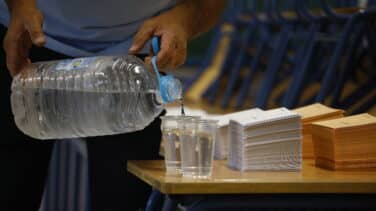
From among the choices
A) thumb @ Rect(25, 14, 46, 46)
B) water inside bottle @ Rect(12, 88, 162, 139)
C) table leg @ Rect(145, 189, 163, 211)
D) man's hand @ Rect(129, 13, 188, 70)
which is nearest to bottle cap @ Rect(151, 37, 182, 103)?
man's hand @ Rect(129, 13, 188, 70)

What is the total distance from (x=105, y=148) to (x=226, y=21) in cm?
578

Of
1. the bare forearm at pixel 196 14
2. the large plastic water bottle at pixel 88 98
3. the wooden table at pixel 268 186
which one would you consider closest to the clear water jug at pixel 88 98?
the large plastic water bottle at pixel 88 98

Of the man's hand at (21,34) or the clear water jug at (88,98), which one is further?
the clear water jug at (88,98)

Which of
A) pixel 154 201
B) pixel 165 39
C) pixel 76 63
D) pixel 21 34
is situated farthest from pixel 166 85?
pixel 154 201

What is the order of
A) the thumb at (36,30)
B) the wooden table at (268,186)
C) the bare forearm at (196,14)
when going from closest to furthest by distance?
the wooden table at (268,186) → the thumb at (36,30) → the bare forearm at (196,14)

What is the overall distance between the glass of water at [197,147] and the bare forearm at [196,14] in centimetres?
28

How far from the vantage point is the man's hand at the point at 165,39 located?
1834 millimetres

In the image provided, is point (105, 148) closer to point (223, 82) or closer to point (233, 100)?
point (233, 100)

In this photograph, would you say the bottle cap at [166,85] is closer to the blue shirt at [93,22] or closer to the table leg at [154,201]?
the blue shirt at [93,22]

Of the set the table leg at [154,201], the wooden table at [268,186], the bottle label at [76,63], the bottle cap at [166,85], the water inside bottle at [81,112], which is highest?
the bottle label at [76,63]

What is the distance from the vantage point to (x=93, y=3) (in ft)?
6.43

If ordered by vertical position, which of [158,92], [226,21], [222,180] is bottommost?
[222,180]

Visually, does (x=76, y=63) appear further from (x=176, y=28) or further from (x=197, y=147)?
(x=197, y=147)

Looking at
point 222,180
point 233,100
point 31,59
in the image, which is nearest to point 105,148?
point 31,59
